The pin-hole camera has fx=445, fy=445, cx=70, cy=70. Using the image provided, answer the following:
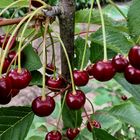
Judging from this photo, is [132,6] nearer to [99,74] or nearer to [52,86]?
[99,74]

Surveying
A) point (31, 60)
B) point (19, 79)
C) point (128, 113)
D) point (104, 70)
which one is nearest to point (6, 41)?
point (31, 60)

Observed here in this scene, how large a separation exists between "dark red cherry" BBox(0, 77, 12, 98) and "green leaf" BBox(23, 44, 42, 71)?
228 mm

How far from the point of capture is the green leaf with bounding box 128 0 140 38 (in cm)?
102

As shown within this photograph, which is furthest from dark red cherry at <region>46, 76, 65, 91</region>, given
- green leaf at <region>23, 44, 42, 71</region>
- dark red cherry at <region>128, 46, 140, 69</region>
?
dark red cherry at <region>128, 46, 140, 69</region>

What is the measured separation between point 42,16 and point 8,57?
142mm

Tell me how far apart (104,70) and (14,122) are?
35 cm

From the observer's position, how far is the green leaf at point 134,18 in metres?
1.02

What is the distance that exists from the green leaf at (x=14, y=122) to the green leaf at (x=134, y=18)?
38cm

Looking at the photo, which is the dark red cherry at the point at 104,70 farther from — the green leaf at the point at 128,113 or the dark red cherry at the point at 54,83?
the green leaf at the point at 128,113

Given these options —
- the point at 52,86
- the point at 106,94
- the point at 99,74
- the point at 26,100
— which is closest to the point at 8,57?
the point at 52,86

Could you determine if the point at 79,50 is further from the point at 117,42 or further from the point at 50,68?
the point at 117,42

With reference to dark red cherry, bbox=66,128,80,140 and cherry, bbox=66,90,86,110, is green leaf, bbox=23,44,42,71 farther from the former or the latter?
dark red cherry, bbox=66,128,80,140

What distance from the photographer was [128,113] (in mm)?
1295

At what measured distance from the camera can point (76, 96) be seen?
1.04m
